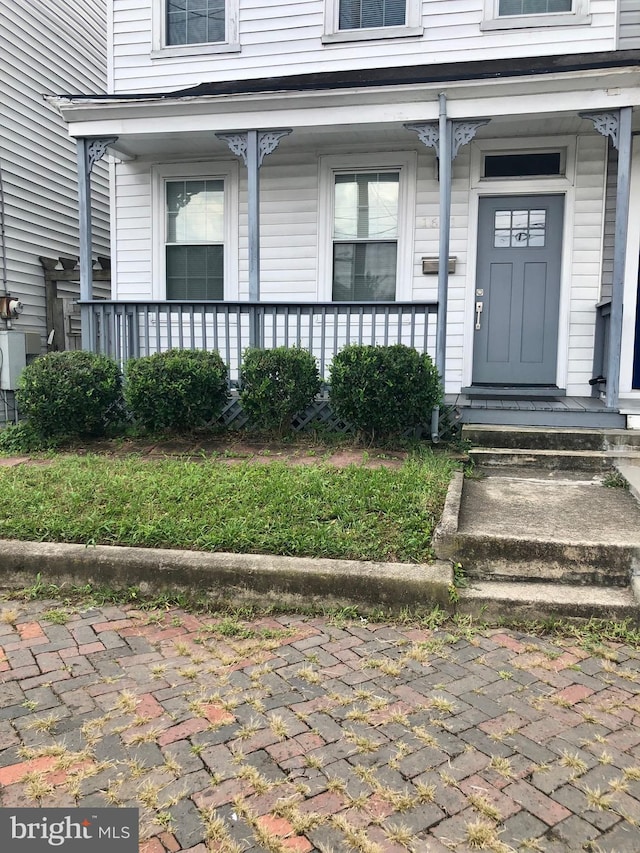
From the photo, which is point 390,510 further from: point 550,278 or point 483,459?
point 550,278

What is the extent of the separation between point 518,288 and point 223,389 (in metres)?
3.50

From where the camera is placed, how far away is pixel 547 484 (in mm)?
5148

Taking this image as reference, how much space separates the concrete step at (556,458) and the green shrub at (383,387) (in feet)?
2.18

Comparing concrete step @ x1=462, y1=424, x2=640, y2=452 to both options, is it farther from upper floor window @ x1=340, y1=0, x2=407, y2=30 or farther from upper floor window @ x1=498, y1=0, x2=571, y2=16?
upper floor window @ x1=340, y1=0, x2=407, y2=30

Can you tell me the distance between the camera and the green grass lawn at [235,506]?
3.87 metres

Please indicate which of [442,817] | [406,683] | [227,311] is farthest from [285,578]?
[227,311]

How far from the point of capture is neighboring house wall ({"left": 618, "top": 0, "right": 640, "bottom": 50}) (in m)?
7.44

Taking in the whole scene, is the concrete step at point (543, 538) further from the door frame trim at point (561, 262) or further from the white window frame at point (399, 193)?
the white window frame at point (399, 193)

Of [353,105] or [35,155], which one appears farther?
[35,155]

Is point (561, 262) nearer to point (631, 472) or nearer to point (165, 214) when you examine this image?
point (631, 472)

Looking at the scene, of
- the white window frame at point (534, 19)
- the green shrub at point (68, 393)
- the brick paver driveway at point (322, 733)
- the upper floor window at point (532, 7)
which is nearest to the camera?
the brick paver driveway at point (322, 733)

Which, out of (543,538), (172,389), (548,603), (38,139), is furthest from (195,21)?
(548,603)

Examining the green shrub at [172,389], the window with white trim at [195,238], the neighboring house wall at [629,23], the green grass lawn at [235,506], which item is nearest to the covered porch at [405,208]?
the window with white trim at [195,238]

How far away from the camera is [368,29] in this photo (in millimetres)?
7711
